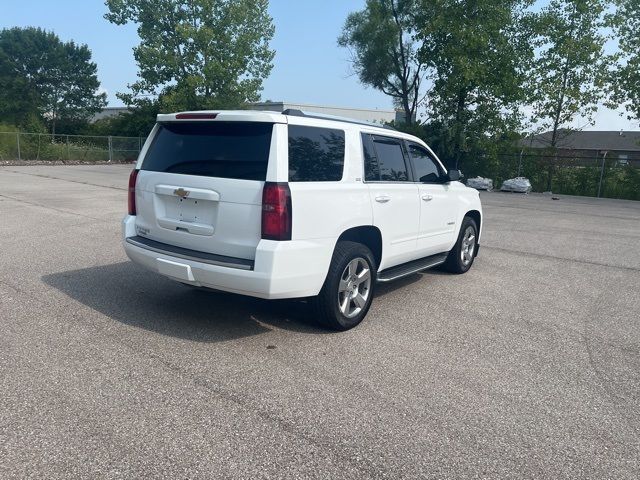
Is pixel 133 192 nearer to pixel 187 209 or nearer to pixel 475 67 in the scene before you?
pixel 187 209

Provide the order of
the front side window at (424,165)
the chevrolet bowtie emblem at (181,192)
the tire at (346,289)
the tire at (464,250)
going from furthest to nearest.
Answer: the tire at (464,250) < the front side window at (424,165) < the tire at (346,289) < the chevrolet bowtie emblem at (181,192)

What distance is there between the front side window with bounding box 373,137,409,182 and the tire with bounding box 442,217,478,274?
1854mm

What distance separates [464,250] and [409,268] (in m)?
1.97

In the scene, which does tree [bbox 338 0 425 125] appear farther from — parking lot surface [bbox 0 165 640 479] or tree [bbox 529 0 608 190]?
parking lot surface [bbox 0 165 640 479]

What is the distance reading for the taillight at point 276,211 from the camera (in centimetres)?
421

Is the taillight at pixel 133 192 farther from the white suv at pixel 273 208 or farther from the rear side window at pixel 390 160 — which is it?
the rear side window at pixel 390 160

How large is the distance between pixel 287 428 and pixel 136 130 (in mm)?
42267

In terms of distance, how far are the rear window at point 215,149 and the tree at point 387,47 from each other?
1283 inches

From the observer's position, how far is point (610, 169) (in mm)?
25719

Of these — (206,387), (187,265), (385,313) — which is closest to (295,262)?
(187,265)

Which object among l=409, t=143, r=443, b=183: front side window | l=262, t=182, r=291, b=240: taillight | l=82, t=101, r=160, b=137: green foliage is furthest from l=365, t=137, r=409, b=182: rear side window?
l=82, t=101, r=160, b=137: green foliage

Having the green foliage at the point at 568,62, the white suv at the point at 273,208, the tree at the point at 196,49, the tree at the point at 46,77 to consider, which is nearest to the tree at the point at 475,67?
the green foliage at the point at 568,62

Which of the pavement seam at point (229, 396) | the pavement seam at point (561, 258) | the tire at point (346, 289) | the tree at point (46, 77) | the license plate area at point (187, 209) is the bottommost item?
the pavement seam at point (229, 396)

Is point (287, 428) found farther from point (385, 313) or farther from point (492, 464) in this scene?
point (385, 313)
